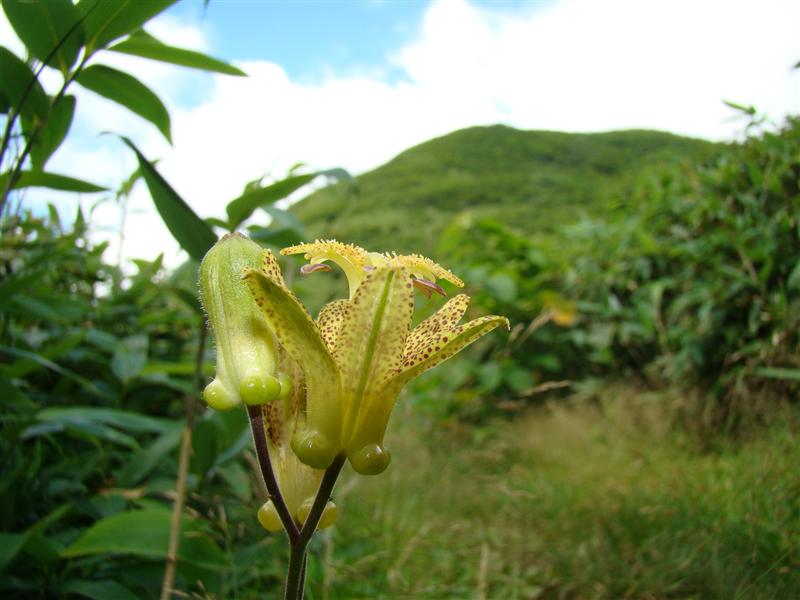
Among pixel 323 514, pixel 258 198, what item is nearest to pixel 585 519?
pixel 258 198

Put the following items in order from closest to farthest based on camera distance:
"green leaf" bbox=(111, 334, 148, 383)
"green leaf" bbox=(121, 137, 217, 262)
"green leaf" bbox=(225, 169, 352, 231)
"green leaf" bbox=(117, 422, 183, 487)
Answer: "green leaf" bbox=(121, 137, 217, 262)
"green leaf" bbox=(225, 169, 352, 231)
"green leaf" bbox=(117, 422, 183, 487)
"green leaf" bbox=(111, 334, 148, 383)

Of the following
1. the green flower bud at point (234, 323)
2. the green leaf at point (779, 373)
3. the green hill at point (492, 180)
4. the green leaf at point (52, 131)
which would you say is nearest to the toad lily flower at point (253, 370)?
the green flower bud at point (234, 323)

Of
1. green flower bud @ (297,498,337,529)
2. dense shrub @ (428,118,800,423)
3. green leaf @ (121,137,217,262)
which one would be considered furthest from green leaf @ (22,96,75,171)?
dense shrub @ (428,118,800,423)

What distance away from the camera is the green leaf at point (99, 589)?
41.0 inches

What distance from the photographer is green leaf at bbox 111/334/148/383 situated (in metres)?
1.61

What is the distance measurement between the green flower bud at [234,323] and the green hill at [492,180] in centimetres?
702

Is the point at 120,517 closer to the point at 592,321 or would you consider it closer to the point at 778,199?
the point at 778,199

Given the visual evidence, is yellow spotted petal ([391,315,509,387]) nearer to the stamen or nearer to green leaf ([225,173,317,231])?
the stamen

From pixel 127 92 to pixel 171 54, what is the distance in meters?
0.09

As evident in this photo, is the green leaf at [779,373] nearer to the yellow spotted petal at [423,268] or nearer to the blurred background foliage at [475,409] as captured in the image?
the blurred background foliage at [475,409]

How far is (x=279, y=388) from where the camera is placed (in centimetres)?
59

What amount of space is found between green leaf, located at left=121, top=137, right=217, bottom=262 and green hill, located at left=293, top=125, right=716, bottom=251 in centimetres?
681

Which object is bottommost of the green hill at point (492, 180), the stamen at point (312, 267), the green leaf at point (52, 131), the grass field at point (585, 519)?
the grass field at point (585, 519)

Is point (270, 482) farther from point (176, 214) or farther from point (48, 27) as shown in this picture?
point (48, 27)
